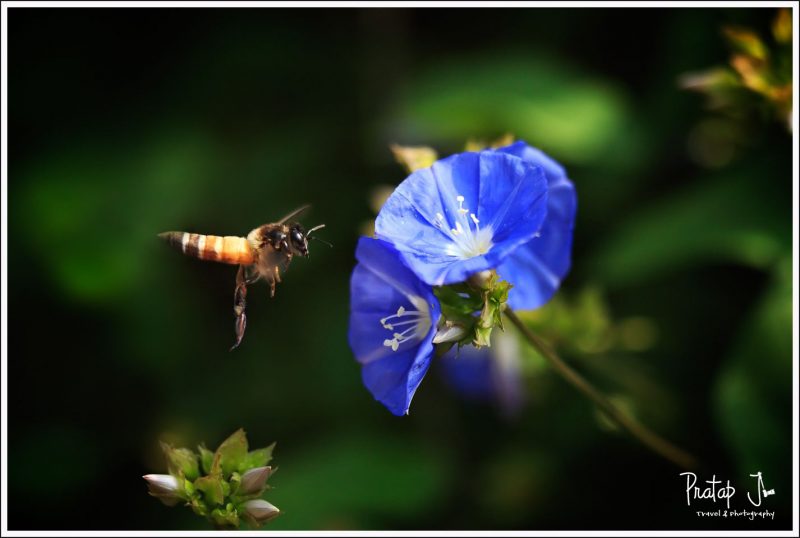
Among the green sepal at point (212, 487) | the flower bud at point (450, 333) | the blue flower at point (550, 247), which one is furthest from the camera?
the blue flower at point (550, 247)

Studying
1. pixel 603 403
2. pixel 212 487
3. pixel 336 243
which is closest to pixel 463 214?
pixel 603 403

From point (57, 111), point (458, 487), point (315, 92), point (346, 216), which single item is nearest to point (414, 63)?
point (315, 92)

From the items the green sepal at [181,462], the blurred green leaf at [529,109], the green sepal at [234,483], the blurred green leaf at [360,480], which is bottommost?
the blurred green leaf at [360,480]

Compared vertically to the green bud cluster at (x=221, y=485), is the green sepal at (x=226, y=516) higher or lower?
lower

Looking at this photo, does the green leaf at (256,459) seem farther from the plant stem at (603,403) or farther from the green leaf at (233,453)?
the plant stem at (603,403)

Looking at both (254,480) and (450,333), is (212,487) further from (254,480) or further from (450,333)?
(450,333)

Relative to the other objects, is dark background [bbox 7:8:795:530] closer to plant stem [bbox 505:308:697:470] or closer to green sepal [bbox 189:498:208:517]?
plant stem [bbox 505:308:697:470]

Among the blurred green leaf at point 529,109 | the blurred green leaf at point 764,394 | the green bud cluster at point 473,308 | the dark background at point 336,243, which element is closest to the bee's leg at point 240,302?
the green bud cluster at point 473,308

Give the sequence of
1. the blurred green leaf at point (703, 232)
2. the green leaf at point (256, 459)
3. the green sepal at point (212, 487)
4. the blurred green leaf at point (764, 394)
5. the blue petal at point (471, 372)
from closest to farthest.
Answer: the green sepal at point (212, 487) < the green leaf at point (256, 459) < the blurred green leaf at point (764, 394) < the blurred green leaf at point (703, 232) < the blue petal at point (471, 372)
